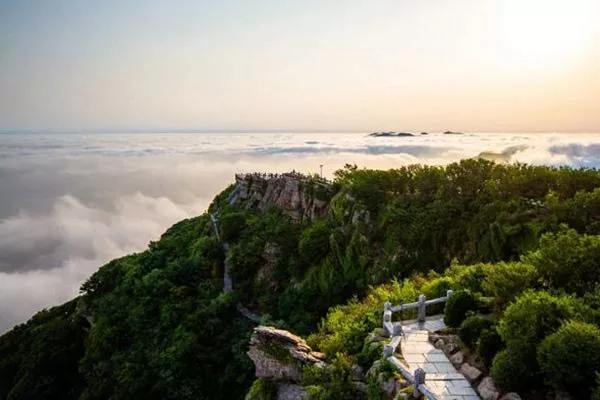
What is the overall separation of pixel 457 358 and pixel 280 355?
5.51m

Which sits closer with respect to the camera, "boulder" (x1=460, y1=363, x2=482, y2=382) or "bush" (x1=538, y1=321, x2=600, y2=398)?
"bush" (x1=538, y1=321, x2=600, y2=398)

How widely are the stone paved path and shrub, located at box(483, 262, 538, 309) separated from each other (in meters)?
2.36

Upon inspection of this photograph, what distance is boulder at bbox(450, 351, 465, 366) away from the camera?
1319cm

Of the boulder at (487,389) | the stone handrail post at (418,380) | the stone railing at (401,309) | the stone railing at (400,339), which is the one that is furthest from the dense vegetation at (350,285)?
the stone handrail post at (418,380)

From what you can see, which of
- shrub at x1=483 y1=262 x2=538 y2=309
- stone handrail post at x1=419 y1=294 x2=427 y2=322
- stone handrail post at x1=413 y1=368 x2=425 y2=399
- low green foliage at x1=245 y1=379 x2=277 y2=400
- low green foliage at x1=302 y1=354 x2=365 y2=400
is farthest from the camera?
stone handrail post at x1=419 y1=294 x2=427 y2=322

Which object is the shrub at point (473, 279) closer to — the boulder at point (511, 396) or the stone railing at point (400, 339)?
the stone railing at point (400, 339)

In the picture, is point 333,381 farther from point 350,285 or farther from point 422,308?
point 350,285

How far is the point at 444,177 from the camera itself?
28781 millimetres

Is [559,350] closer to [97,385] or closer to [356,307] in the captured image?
[356,307]

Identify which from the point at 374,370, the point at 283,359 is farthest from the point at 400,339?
the point at 283,359

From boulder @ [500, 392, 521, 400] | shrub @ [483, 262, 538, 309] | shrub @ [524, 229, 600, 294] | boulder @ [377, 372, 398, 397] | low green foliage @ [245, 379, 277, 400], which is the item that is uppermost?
shrub @ [524, 229, 600, 294]

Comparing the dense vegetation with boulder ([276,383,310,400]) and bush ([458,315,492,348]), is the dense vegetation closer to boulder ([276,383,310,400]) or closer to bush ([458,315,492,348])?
bush ([458,315,492,348])

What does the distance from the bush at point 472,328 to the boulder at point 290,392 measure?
5.01 metres

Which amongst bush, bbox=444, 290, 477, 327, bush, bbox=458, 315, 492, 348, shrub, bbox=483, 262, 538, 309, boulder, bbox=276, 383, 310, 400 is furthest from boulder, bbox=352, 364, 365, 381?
shrub, bbox=483, 262, 538, 309
